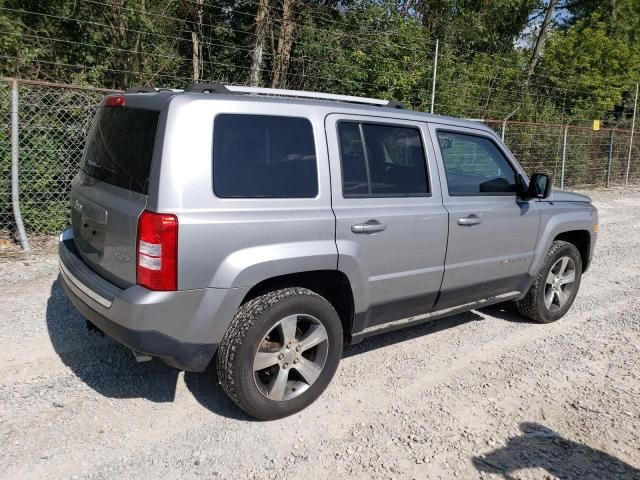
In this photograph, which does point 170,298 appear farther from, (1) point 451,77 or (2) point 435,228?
(1) point 451,77

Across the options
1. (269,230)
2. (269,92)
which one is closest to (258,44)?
(269,92)

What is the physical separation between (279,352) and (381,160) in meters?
1.44

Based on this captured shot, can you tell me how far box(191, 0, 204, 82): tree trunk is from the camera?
1000 centimetres

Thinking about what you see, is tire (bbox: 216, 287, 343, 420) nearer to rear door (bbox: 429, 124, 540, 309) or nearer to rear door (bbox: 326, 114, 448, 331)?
rear door (bbox: 326, 114, 448, 331)

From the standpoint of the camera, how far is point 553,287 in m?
5.00

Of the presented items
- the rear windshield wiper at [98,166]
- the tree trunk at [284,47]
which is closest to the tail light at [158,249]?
the rear windshield wiper at [98,166]

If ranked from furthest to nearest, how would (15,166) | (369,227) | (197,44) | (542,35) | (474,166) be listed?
1. (542,35)
2. (197,44)
3. (15,166)
4. (474,166)
5. (369,227)

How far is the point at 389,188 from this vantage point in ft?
11.9

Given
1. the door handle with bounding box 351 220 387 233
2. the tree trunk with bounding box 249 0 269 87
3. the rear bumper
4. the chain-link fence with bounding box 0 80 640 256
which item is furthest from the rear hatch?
the tree trunk with bounding box 249 0 269 87

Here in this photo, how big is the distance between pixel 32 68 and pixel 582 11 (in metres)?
26.9

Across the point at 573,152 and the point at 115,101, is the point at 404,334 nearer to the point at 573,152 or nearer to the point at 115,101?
the point at 115,101

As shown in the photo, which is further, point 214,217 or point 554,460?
point 554,460

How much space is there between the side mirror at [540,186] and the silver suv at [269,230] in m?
0.35

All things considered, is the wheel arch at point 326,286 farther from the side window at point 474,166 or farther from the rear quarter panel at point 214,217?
the side window at point 474,166
